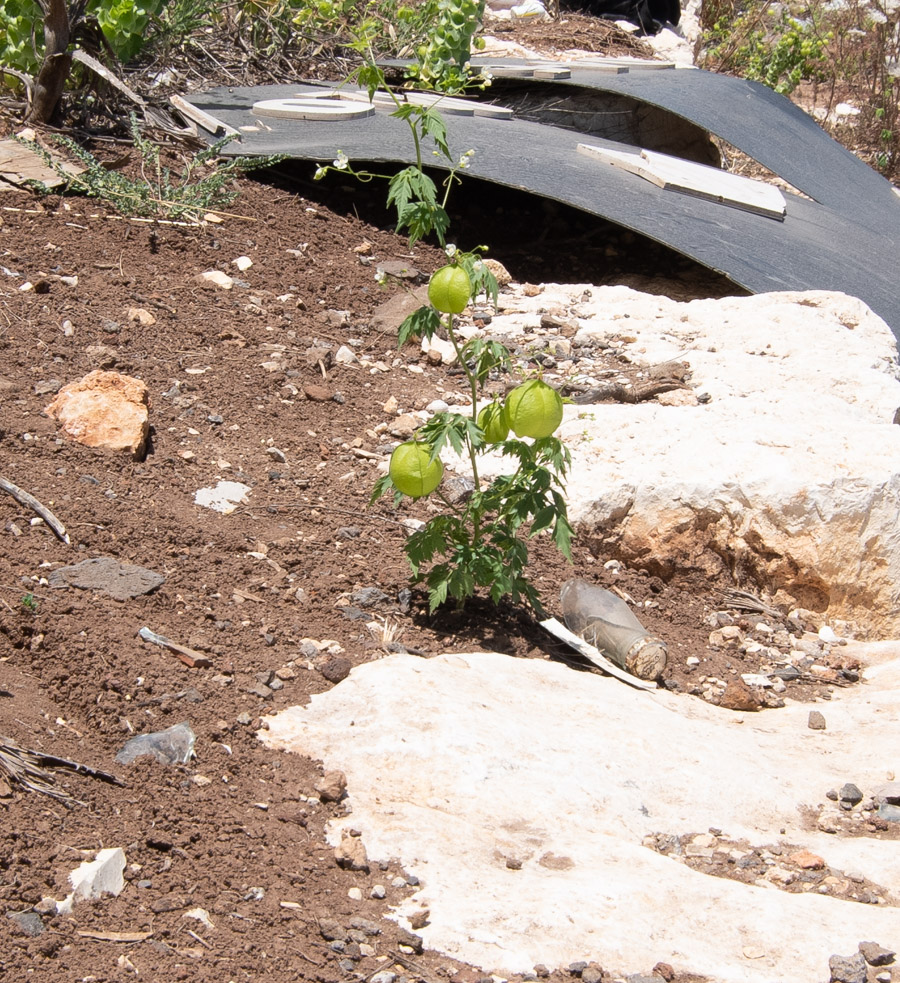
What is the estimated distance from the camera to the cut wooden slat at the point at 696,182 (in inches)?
208

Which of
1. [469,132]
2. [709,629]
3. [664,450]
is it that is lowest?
[709,629]

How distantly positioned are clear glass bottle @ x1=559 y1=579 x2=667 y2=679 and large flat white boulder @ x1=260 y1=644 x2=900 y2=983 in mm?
103

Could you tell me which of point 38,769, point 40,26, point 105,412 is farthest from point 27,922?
point 40,26

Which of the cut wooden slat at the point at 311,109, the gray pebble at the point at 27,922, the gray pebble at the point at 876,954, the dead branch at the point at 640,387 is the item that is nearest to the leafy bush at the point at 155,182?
the cut wooden slat at the point at 311,109

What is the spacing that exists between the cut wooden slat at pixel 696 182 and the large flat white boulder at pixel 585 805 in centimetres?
335

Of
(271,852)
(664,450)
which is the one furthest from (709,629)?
(271,852)

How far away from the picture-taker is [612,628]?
2.77 metres

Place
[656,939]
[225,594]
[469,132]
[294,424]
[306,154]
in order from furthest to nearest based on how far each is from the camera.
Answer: [469,132]
[306,154]
[294,424]
[225,594]
[656,939]

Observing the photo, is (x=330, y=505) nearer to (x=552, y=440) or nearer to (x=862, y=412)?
(x=552, y=440)

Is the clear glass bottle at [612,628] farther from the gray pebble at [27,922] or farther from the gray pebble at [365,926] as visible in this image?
the gray pebble at [27,922]

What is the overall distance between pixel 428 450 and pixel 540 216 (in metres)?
3.61

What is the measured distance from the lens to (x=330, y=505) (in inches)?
121

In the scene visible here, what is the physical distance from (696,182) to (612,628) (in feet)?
11.1

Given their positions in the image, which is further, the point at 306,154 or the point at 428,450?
the point at 306,154
